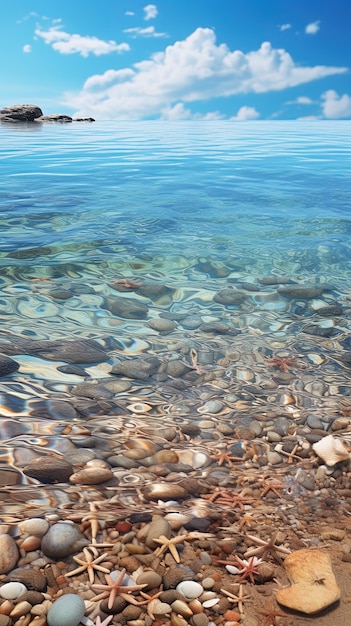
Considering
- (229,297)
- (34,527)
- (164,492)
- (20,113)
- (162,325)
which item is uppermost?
(20,113)

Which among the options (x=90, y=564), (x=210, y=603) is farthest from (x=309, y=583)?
(x=90, y=564)

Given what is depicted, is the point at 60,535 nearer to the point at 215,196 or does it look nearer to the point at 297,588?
the point at 297,588

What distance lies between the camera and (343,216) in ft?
38.4

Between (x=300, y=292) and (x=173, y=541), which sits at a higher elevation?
(x=300, y=292)

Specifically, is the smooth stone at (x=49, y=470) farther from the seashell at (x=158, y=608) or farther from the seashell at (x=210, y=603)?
the seashell at (x=210, y=603)

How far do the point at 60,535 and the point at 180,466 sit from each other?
3.58ft

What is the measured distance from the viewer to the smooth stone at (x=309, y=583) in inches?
86.7

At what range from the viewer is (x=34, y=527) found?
2520 millimetres

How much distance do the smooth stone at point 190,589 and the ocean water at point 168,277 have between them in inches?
56.8

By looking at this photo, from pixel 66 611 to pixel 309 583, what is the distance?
46.0 inches

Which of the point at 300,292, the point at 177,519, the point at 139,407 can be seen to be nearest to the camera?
the point at 177,519

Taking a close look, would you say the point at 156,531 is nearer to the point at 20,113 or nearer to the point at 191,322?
the point at 191,322

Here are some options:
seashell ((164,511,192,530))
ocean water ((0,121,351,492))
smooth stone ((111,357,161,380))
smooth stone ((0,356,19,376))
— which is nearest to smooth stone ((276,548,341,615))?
seashell ((164,511,192,530))

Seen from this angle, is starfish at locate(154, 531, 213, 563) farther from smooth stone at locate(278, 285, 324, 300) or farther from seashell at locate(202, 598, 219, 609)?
smooth stone at locate(278, 285, 324, 300)
